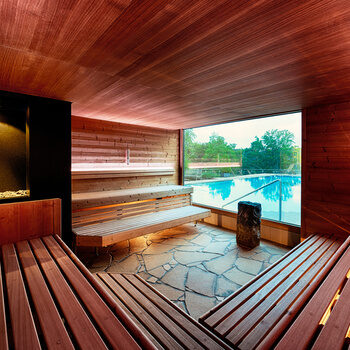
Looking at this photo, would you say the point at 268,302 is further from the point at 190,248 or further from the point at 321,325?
the point at 190,248

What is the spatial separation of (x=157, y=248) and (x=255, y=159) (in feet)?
15.9

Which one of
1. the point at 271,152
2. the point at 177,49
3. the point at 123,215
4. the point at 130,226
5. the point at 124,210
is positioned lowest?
the point at 130,226

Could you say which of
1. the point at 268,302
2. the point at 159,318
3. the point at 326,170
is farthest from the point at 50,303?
the point at 326,170

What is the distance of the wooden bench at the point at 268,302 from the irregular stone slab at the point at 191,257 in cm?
157

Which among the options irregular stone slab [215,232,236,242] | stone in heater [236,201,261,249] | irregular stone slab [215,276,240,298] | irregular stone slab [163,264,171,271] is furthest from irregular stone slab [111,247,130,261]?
stone in heater [236,201,261,249]

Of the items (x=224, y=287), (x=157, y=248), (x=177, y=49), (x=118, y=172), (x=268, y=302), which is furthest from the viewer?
(x=118, y=172)

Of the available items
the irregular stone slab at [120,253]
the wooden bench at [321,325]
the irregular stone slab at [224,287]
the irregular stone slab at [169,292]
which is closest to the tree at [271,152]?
the irregular stone slab at [224,287]

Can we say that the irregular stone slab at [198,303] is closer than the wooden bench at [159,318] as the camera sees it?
No

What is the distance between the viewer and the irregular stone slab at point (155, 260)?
3.96 metres

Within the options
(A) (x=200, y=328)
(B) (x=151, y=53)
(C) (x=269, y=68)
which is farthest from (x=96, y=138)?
(A) (x=200, y=328)

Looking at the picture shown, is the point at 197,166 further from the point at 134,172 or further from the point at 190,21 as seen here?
the point at 190,21

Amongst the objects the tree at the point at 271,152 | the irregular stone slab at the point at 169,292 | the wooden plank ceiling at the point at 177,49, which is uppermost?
the wooden plank ceiling at the point at 177,49

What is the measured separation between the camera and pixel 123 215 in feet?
16.8

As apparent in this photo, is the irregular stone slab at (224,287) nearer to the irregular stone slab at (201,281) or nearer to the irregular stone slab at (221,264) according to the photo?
the irregular stone slab at (201,281)
